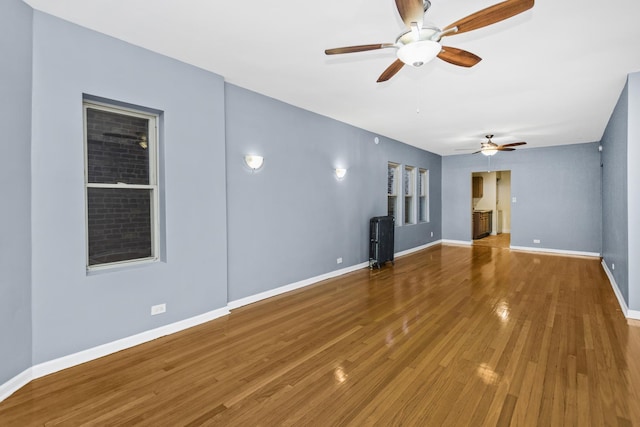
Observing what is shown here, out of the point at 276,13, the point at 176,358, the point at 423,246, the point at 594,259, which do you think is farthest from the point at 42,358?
the point at 594,259

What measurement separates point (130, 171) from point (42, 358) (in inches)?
65.8

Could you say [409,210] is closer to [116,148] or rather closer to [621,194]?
[621,194]

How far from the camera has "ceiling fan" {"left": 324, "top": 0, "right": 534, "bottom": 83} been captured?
69.0 inches

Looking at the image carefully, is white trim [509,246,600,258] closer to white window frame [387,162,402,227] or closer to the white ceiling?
white window frame [387,162,402,227]

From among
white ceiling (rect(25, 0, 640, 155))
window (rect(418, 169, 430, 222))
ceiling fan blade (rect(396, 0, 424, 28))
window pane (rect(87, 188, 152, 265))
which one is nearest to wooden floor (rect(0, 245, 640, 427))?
window pane (rect(87, 188, 152, 265))

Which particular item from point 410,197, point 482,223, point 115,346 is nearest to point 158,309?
point 115,346

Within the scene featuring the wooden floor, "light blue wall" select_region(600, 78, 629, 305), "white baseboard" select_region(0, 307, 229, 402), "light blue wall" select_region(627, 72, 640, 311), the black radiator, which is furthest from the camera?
the black radiator

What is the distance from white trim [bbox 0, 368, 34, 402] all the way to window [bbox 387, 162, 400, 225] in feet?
20.6

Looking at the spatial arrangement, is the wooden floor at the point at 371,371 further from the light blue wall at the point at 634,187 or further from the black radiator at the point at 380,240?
the black radiator at the point at 380,240

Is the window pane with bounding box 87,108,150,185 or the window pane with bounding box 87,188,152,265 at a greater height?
the window pane with bounding box 87,108,150,185

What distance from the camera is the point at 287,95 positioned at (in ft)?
13.9

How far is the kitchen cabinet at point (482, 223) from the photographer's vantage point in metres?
9.90

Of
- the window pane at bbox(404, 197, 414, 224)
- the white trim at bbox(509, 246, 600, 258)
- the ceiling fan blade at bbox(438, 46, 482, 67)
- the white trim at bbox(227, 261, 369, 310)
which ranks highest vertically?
the ceiling fan blade at bbox(438, 46, 482, 67)

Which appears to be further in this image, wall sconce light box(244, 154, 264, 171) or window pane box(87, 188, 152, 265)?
wall sconce light box(244, 154, 264, 171)
